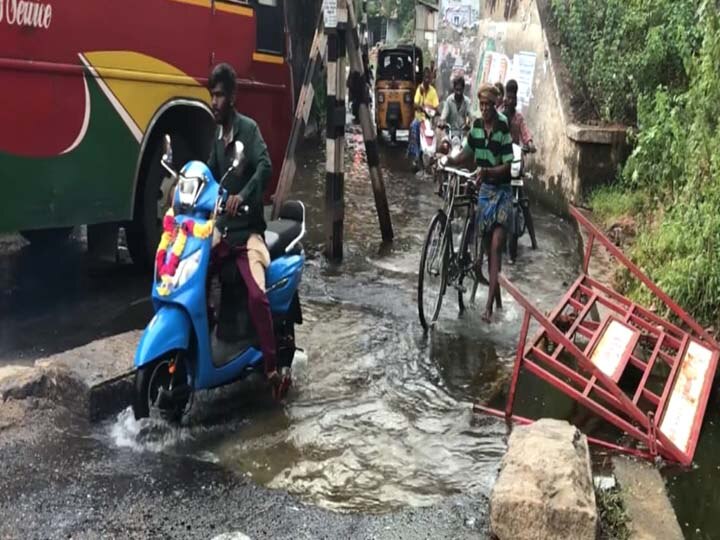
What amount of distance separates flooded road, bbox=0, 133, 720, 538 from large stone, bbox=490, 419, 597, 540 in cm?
48

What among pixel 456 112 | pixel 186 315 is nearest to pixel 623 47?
pixel 456 112

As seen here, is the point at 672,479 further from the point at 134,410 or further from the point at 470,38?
the point at 470,38

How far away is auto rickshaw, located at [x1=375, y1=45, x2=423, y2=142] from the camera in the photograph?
1972 cm

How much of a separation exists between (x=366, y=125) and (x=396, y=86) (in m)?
11.9

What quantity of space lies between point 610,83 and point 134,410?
27.5 ft

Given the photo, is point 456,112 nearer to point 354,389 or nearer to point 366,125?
point 366,125

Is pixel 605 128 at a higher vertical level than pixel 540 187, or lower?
higher

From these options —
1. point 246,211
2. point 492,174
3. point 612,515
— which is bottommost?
point 612,515

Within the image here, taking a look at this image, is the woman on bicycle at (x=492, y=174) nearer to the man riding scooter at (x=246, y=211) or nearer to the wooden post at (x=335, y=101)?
the wooden post at (x=335, y=101)

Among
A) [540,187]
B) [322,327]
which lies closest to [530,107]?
[540,187]

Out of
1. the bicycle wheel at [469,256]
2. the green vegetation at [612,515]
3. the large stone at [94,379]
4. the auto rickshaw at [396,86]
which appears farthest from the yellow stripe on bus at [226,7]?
the auto rickshaw at [396,86]

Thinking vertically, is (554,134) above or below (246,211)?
above

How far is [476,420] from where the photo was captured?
472 centimetres

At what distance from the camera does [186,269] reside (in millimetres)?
4199
